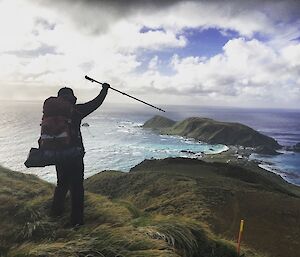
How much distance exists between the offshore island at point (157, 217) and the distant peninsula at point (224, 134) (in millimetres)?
76260

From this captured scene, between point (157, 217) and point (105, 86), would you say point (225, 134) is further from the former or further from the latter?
point (105, 86)

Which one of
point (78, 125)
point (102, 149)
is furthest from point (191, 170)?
point (102, 149)

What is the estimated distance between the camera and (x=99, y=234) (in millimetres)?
6336

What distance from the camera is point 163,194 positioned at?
21.7 m

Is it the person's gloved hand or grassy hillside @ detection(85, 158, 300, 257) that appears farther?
grassy hillside @ detection(85, 158, 300, 257)

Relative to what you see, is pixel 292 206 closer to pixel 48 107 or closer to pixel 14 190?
pixel 14 190

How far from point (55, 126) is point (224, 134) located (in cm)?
11156

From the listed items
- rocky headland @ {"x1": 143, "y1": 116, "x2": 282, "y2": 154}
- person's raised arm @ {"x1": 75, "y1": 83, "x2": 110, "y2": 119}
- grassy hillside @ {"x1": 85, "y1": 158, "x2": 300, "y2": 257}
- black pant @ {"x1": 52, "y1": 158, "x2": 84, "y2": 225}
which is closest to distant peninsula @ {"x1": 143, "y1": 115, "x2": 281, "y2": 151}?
rocky headland @ {"x1": 143, "y1": 116, "x2": 282, "y2": 154}

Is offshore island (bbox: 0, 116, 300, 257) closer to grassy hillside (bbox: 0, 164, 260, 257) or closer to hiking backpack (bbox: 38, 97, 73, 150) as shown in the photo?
grassy hillside (bbox: 0, 164, 260, 257)

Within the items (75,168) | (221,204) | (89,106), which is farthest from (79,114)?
(221,204)

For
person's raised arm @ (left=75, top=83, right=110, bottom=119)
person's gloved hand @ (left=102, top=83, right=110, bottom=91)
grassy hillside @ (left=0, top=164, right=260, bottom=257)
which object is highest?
person's gloved hand @ (left=102, top=83, right=110, bottom=91)

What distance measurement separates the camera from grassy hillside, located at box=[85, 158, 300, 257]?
14.8 metres

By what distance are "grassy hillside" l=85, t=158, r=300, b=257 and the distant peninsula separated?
3056 inches

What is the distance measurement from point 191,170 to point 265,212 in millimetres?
14118
